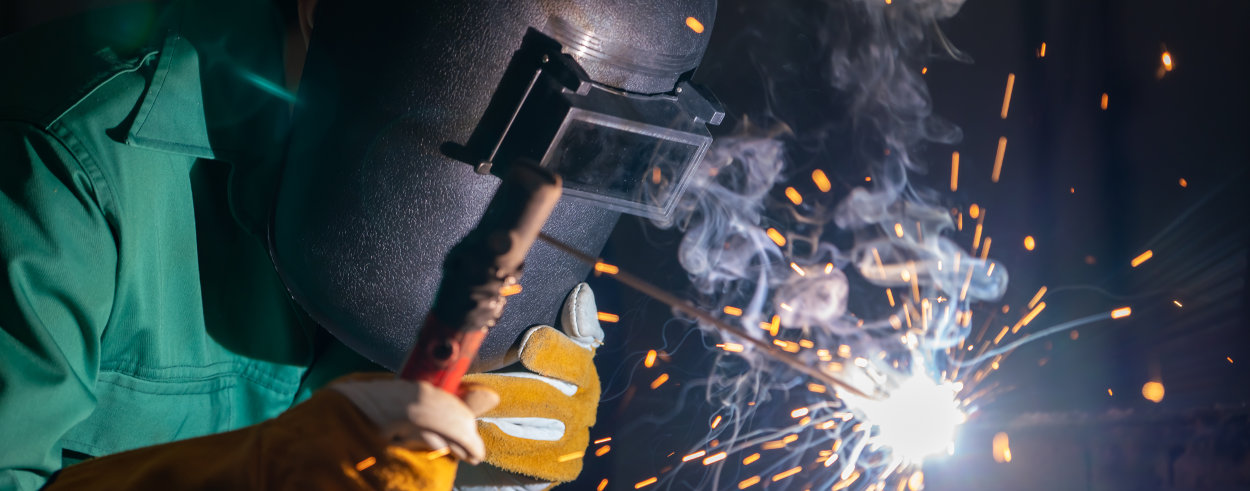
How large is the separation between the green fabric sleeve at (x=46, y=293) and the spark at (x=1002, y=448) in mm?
1512

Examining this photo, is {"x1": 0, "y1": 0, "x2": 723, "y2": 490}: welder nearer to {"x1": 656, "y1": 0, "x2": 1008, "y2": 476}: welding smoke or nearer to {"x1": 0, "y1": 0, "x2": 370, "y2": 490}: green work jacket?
{"x1": 0, "y1": 0, "x2": 370, "y2": 490}: green work jacket

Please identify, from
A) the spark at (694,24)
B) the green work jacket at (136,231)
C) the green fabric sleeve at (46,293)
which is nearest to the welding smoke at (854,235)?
the spark at (694,24)

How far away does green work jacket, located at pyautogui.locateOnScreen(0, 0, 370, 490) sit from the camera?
1.03 m

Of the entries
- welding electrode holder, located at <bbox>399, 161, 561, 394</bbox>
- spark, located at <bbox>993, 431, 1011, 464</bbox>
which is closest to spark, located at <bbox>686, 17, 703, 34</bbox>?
welding electrode holder, located at <bbox>399, 161, 561, 394</bbox>

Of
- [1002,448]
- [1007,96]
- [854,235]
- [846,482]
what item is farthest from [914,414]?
[1007,96]

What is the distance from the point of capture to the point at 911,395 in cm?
163

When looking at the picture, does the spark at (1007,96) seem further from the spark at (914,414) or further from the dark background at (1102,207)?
the spark at (914,414)

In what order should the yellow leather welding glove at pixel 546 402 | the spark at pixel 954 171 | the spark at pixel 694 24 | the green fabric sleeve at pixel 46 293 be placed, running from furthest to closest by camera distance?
the spark at pixel 954 171 < the yellow leather welding glove at pixel 546 402 < the spark at pixel 694 24 < the green fabric sleeve at pixel 46 293

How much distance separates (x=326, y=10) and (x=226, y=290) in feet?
1.75

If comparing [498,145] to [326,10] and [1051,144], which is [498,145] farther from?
[1051,144]

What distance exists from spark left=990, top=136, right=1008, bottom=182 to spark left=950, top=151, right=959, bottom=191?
0.22 ft

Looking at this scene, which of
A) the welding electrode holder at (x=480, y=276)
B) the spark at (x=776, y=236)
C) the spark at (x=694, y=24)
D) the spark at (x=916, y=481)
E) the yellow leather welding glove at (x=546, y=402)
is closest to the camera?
the welding electrode holder at (x=480, y=276)

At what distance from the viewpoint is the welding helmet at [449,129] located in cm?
110

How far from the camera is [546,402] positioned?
150cm
